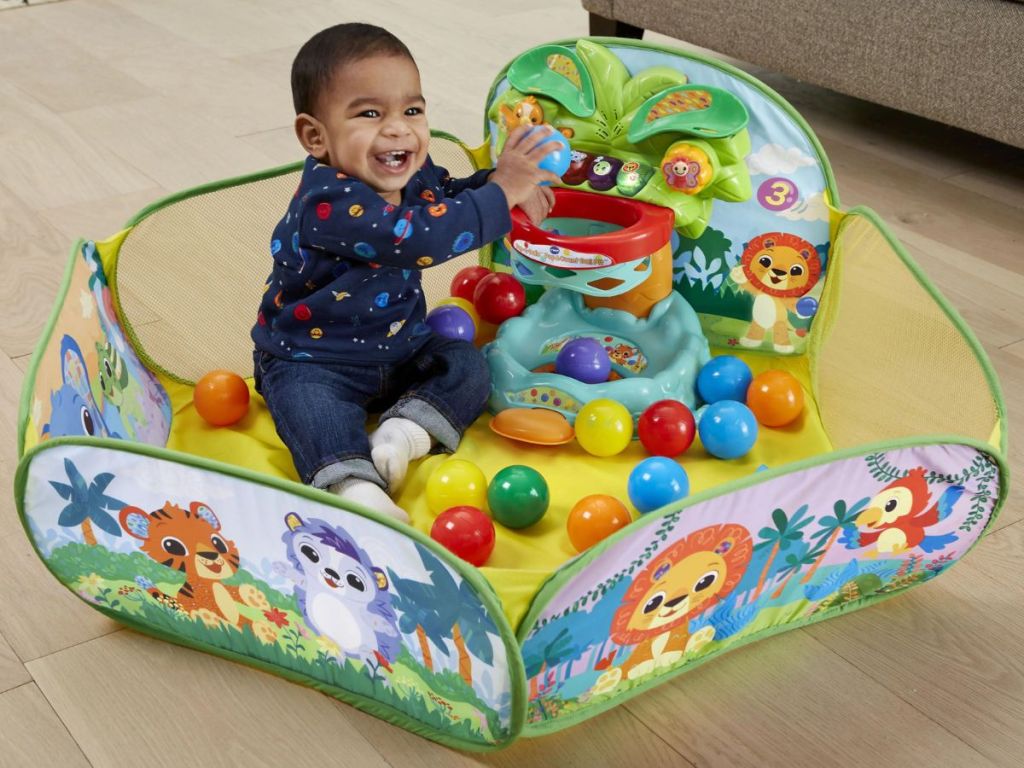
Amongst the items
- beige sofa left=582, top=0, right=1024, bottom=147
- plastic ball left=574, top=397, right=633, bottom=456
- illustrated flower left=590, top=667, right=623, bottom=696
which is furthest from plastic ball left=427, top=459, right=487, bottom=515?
beige sofa left=582, top=0, right=1024, bottom=147

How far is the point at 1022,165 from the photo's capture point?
1.89m

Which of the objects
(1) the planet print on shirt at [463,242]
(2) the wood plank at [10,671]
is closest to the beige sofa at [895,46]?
(1) the planet print on shirt at [463,242]

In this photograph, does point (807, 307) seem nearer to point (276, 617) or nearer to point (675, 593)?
point (675, 593)

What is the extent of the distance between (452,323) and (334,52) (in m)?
0.33

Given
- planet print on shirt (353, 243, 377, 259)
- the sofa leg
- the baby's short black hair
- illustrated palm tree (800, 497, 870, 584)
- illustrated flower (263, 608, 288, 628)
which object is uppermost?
the baby's short black hair

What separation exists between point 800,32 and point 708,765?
1.29 m

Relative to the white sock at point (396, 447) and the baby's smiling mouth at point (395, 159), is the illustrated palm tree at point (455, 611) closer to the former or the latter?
the white sock at point (396, 447)

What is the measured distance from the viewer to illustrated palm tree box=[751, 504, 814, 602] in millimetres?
867

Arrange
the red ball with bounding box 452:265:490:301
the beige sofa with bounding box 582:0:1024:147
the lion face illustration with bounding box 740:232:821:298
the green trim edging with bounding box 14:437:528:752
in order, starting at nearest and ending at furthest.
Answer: the green trim edging with bounding box 14:437:528:752 < the lion face illustration with bounding box 740:232:821:298 < the red ball with bounding box 452:265:490:301 < the beige sofa with bounding box 582:0:1024:147

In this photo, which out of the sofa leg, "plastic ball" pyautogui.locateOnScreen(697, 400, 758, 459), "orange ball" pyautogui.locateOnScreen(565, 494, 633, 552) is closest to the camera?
"orange ball" pyautogui.locateOnScreen(565, 494, 633, 552)

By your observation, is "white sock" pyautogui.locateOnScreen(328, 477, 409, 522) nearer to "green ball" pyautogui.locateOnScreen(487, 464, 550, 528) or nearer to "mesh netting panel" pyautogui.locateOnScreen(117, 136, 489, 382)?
"green ball" pyautogui.locateOnScreen(487, 464, 550, 528)

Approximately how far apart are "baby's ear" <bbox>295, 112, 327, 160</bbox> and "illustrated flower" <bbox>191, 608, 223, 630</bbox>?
393 millimetres

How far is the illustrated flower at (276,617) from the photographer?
88 cm

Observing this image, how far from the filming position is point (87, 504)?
0.87 meters
